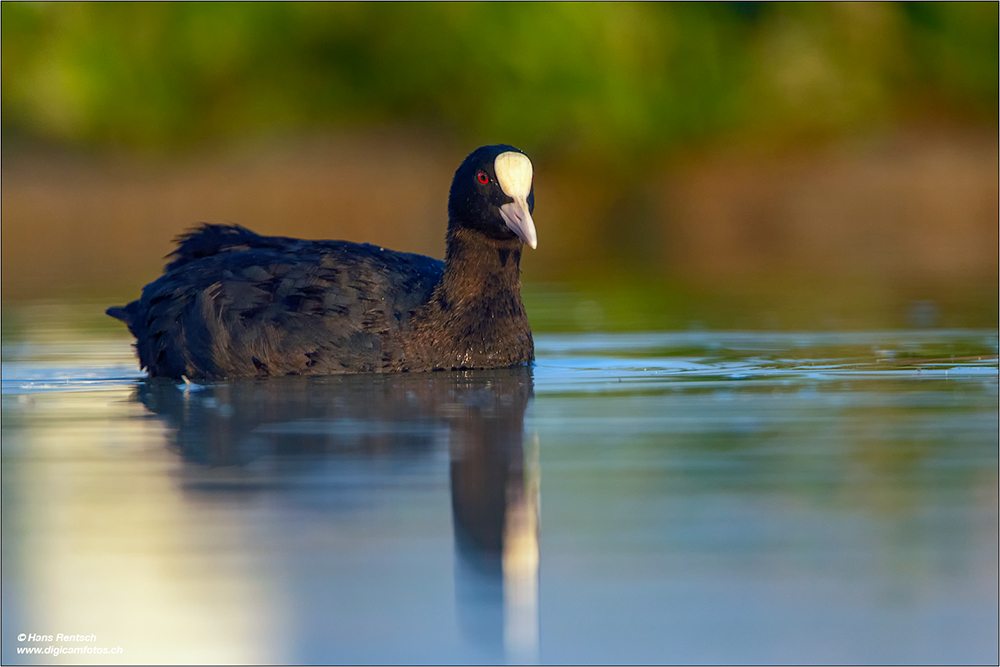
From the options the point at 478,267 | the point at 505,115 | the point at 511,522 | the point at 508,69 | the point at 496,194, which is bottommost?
the point at 511,522

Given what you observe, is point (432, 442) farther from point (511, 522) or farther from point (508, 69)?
point (508, 69)

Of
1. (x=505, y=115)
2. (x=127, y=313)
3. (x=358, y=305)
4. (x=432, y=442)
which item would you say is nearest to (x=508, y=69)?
(x=505, y=115)

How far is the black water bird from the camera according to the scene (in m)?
7.64

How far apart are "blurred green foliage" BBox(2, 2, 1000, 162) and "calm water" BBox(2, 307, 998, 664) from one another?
1974 cm

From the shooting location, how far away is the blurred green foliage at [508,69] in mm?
26547

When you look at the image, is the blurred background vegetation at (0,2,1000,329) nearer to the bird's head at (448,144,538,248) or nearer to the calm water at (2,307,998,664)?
the bird's head at (448,144,538,248)

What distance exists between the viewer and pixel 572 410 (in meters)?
6.45

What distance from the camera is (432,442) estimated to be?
5645 mm

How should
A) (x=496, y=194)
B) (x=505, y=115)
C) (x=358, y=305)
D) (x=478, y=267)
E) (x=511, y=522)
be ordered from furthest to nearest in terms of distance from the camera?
(x=505, y=115) < (x=478, y=267) < (x=496, y=194) < (x=358, y=305) < (x=511, y=522)

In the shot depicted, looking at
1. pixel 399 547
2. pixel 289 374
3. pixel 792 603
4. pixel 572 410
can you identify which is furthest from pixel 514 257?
pixel 792 603

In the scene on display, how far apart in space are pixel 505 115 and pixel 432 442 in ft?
70.2

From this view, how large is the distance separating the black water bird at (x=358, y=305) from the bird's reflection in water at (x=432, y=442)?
135 millimetres

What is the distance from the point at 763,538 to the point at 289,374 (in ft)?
12.9

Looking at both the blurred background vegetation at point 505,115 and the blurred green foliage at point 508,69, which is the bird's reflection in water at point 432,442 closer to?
the blurred background vegetation at point 505,115
